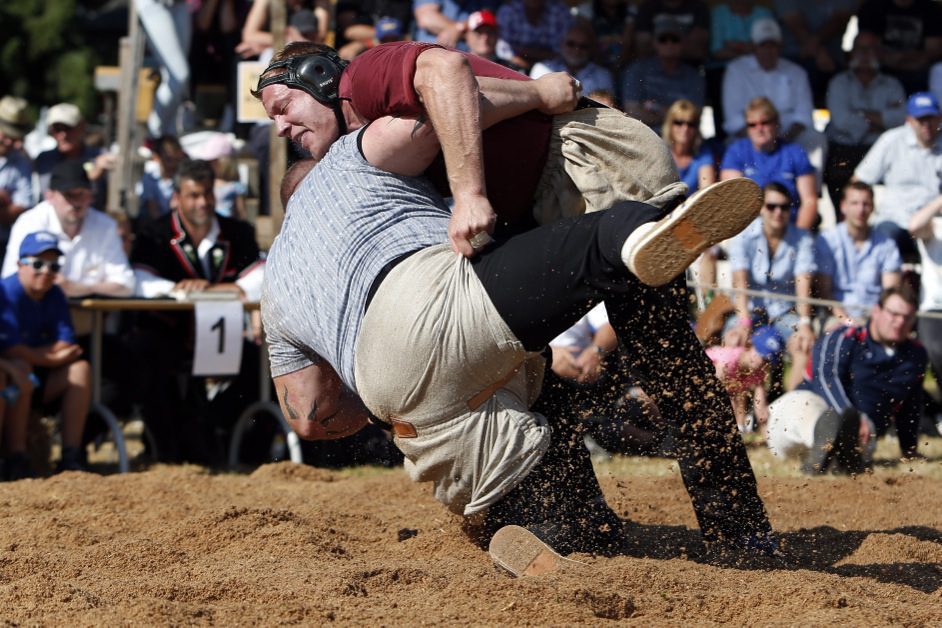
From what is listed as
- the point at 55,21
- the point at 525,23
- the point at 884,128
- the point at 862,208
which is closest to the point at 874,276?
the point at 862,208

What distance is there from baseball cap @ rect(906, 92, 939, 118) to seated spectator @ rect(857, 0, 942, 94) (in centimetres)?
100

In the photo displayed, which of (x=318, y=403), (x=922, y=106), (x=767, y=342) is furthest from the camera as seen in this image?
(x=922, y=106)

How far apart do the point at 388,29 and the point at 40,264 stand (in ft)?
11.4

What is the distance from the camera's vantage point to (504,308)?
3752mm

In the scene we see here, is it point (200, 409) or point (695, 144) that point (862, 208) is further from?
point (200, 409)

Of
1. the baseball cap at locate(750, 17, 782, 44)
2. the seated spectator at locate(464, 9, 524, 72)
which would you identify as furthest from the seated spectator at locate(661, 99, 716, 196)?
the seated spectator at locate(464, 9, 524, 72)

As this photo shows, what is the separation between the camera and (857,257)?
8664 mm

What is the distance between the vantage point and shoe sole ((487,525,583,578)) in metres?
4.04

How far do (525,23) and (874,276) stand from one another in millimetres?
3111

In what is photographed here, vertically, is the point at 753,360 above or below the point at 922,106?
below

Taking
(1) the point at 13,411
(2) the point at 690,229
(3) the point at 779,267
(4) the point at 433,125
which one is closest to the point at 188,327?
(1) the point at 13,411

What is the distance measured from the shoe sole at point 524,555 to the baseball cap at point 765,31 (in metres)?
6.39

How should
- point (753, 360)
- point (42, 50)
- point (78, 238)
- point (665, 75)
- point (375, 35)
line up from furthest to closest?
point (42, 50), point (375, 35), point (665, 75), point (78, 238), point (753, 360)

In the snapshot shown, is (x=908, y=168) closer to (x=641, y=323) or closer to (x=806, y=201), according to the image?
(x=806, y=201)
